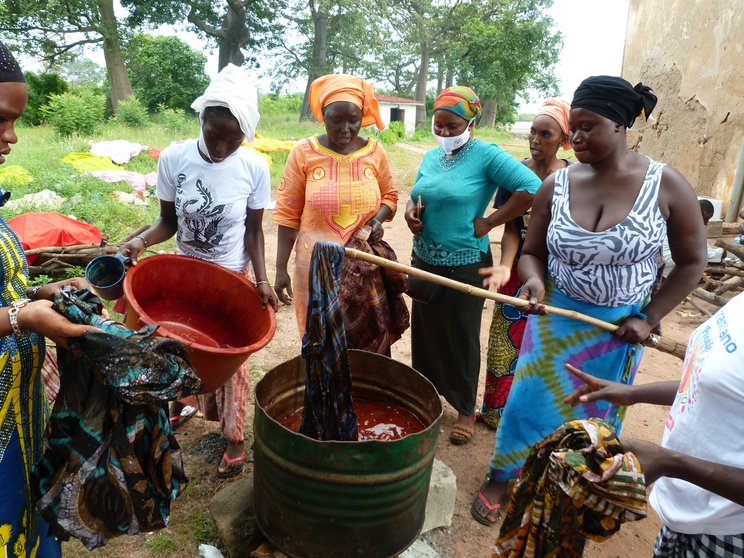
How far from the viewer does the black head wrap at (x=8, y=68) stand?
1337 millimetres

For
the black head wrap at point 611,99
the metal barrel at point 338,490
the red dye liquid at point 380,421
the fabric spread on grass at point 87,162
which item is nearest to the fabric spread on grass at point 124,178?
the fabric spread on grass at point 87,162

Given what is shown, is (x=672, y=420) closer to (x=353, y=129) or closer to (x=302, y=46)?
(x=353, y=129)

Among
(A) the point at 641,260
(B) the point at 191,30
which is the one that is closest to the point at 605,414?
(A) the point at 641,260

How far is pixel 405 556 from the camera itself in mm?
2449

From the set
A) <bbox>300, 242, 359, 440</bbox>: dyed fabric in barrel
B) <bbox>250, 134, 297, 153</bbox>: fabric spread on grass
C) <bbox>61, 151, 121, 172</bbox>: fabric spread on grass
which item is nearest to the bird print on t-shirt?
<bbox>300, 242, 359, 440</bbox>: dyed fabric in barrel

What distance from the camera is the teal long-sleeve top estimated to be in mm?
2896

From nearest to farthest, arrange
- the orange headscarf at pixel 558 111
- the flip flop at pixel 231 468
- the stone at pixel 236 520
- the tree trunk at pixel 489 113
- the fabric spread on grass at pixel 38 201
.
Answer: the stone at pixel 236 520 < the flip flop at pixel 231 468 < the orange headscarf at pixel 558 111 < the fabric spread on grass at pixel 38 201 < the tree trunk at pixel 489 113

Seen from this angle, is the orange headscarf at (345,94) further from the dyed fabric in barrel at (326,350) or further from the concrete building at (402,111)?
the concrete building at (402,111)

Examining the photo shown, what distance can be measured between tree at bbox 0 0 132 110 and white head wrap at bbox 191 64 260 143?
20.6 metres

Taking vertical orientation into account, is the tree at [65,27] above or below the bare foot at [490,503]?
above

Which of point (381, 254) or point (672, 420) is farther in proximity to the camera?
point (381, 254)

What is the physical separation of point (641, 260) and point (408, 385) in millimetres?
1080

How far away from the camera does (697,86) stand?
6438 millimetres

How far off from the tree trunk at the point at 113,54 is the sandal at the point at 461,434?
66.9ft
